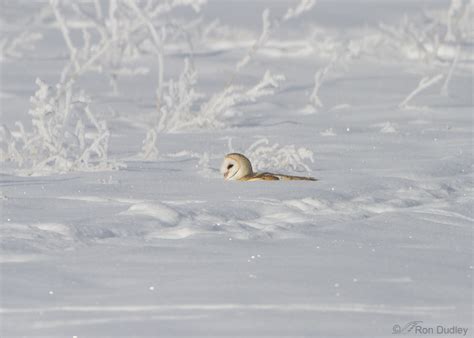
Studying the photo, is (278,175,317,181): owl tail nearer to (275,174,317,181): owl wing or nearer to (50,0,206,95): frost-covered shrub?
(275,174,317,181): owl wing

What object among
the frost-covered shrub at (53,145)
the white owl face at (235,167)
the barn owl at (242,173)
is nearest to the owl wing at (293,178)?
the barn owl at (242,173)

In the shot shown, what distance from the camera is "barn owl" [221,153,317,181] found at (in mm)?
6082

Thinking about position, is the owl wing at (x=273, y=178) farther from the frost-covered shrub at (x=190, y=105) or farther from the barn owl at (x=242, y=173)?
the frost-covered shrub at (x=190, y=105)

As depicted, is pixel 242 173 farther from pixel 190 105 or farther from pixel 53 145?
pixel 190 105

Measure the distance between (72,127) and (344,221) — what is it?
4.03 metres

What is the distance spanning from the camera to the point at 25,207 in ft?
17.0

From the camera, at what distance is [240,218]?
5121 mm

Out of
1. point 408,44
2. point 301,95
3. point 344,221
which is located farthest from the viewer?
point 408,44

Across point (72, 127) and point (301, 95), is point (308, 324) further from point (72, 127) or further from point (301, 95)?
point (301, 95)

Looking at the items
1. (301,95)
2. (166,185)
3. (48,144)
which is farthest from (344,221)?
(301,95)

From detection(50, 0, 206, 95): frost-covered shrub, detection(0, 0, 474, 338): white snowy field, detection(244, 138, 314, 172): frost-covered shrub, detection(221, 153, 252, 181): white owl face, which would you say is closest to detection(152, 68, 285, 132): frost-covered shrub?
detection(0, 0, 474, 338): white snowy field

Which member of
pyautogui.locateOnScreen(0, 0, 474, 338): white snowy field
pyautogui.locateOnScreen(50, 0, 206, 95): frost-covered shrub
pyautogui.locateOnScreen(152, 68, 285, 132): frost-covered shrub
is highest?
pyautogui.locateOnScreen(50, 0, 206, 95): frost-covered shrub

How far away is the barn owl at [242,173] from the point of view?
20.0 feet

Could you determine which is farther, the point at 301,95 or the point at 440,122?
the point at 301,95
